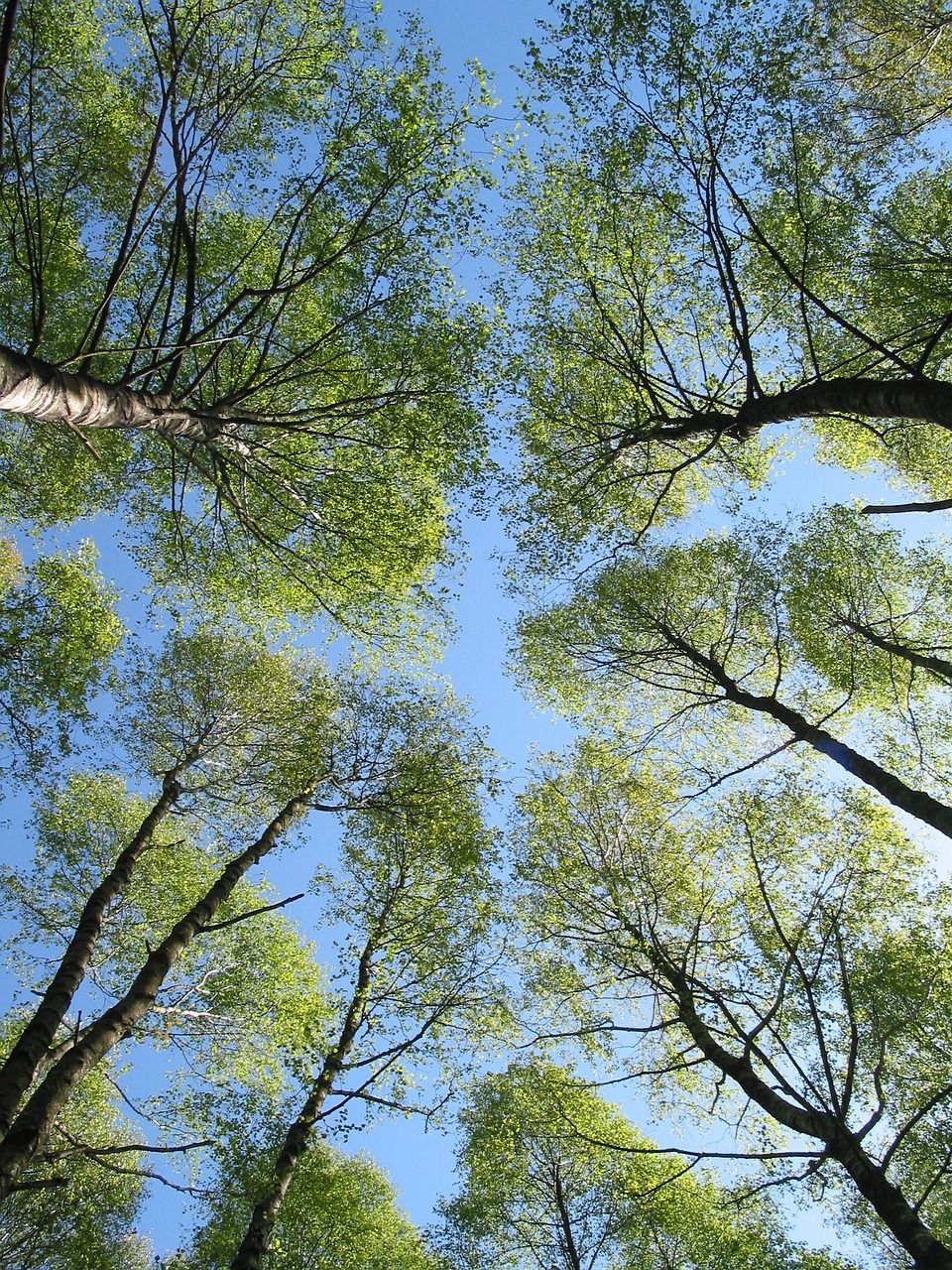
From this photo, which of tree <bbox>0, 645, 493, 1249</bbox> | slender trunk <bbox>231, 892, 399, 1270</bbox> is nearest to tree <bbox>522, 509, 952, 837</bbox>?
tree <bbox>0, 645, 493, 1249</bbox>

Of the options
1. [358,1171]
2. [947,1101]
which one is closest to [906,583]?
[947,1101]

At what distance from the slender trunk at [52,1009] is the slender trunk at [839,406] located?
29.6 feet

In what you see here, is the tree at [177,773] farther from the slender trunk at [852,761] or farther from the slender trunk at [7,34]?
the slender trunk at [7,34]

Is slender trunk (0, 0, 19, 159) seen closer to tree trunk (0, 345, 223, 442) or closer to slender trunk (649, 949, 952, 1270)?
tree trunk (0, 345, 223, 442)

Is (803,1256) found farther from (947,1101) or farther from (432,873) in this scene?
(432,873)

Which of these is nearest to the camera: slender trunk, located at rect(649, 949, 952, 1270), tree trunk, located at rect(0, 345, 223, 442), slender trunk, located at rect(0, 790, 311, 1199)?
tree trunk, located at rect(0, 345, 223, 442)

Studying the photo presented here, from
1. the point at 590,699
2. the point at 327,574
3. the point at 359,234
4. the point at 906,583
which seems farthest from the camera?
the point at 590,699

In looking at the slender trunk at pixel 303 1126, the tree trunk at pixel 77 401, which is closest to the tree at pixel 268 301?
the tree trunk at pixel 77 401

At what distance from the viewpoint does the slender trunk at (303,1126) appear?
7.63 m

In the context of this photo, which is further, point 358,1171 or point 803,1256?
point 358,1171

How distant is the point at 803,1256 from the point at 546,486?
491 inches

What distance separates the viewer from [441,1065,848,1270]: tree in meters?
11.6

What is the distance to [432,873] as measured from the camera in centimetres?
1285

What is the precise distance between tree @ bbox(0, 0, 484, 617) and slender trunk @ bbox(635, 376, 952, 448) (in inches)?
136
